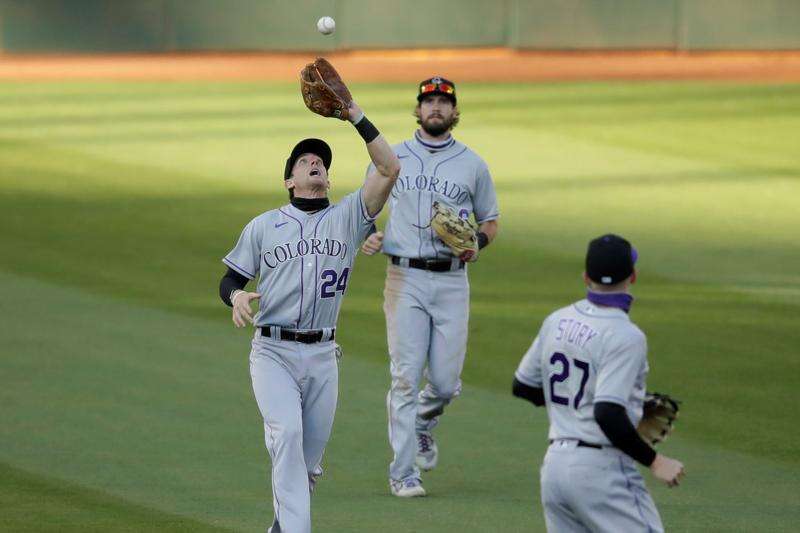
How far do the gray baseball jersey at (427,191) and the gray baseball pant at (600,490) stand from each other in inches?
125

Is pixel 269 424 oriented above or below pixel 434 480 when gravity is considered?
above

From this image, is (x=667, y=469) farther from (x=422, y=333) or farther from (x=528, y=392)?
(x=422, y=333)

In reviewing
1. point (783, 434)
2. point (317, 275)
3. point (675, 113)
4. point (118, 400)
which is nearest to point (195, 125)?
point (675, 113)

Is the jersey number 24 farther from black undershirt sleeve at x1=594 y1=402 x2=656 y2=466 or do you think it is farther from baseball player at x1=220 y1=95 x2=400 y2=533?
black undershirt sleeve at x1=594 y1=402 x2=656 y2=466

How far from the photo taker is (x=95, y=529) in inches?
296

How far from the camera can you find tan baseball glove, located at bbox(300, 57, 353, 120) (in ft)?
22.3

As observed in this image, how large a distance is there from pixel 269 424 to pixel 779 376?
544 centimetres

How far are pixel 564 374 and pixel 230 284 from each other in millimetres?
2022

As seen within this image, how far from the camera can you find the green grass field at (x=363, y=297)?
8.32m

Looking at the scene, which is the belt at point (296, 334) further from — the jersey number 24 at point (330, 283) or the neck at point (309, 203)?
the neck at point (309, 203)

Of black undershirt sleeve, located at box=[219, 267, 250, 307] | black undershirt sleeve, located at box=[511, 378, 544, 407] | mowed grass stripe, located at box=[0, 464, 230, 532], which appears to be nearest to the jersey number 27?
black undershirt sleeve, located at box=[511, 378, 544, 407]

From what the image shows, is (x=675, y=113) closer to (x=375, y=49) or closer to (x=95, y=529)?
(x=375, y=49)

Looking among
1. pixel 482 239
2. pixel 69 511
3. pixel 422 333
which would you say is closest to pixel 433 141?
pixel 482 239

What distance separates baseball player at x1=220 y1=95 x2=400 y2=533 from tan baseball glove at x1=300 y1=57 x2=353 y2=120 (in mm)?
67
